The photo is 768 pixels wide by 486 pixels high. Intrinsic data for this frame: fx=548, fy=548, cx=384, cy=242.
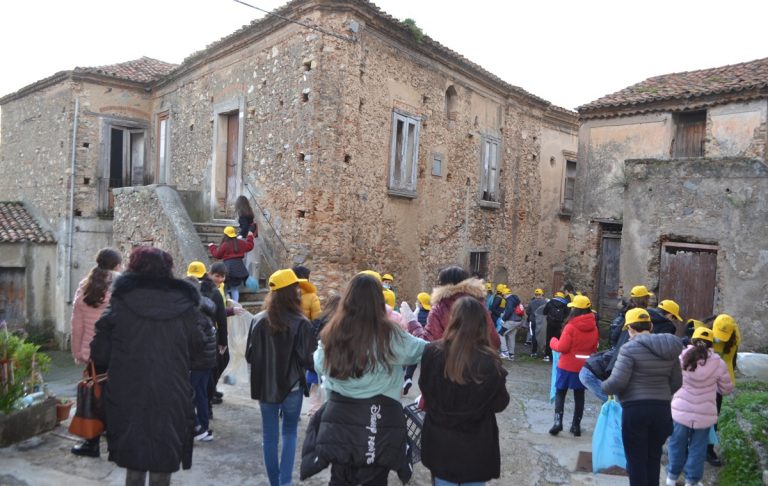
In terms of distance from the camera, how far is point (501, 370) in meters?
3.10

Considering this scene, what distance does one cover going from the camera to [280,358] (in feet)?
12.6

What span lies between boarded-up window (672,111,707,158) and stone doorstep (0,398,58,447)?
13.9 meters

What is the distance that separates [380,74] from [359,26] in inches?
43.3

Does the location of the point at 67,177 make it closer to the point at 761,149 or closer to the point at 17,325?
the point at 17,325

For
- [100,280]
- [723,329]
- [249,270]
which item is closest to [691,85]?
[723,329]

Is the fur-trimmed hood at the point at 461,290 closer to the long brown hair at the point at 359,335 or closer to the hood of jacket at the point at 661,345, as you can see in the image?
the hood of jacket at the point at 661,345

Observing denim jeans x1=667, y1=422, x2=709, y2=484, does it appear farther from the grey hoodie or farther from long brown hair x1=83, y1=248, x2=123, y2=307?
long brown hair x1=83, y1=248, x2=123, y2=307

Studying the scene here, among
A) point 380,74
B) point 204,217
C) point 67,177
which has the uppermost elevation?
point 380,74

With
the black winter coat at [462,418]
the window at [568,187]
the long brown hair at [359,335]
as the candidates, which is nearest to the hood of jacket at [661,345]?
the black winter coat at [462,418]

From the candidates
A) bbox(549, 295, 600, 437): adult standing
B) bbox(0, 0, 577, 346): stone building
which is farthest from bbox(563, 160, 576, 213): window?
bbox(549, 295, 600, 437): adult standing

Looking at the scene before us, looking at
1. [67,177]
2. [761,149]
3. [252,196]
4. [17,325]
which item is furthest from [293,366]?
[17,325]

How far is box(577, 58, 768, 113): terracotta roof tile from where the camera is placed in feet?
40.3

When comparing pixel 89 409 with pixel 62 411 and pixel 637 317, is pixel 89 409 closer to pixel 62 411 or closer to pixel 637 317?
pixel 62 411

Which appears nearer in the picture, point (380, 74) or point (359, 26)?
point (359, 26)
